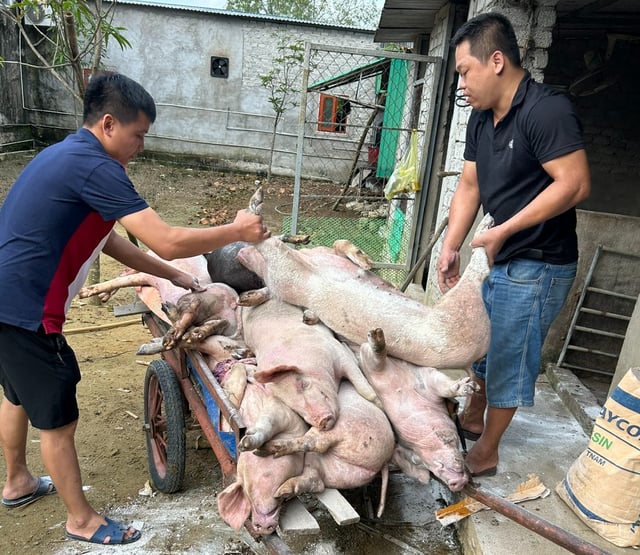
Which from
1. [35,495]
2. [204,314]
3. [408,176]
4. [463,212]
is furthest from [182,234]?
[408,176]

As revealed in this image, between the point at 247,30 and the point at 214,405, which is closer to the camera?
the point at 214,405

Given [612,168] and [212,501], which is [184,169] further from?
[212,501]

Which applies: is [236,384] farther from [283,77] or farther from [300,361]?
[283,77]

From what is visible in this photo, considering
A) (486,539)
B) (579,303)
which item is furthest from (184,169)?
(486,539)

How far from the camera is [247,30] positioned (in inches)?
559

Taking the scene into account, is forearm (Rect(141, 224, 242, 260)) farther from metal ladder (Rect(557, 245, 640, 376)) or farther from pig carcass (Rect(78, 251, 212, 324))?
metal ladder (Rect(557, 245, 640, 376))

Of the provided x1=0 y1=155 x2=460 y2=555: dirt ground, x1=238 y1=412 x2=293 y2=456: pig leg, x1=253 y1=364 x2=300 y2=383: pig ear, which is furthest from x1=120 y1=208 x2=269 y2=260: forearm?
x1=0 y1=155 x2=460 y2=555: dirt ground

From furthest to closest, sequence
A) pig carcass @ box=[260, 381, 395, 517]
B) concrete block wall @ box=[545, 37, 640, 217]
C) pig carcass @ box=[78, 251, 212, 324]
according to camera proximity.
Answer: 1. concrete block wall @ box=[545, 37, 640, 217]
2. pig carcass @ box=[78, 251, 212, 324]
3. pig carcass @ box=[260, 381, 395, 517]

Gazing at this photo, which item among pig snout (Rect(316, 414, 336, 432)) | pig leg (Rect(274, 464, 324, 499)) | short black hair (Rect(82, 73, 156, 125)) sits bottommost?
pig leg (Rect(274, 464, 324, 499))

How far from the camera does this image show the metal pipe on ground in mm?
1457

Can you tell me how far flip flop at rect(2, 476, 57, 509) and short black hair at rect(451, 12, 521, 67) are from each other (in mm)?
Result: 3187

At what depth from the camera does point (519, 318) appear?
245cm

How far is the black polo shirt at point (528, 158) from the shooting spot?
2156mm

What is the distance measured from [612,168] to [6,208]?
7850 millimetres
